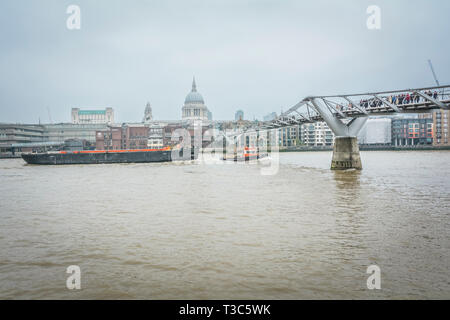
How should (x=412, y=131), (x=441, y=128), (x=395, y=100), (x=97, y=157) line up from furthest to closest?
(x=412, y=131)
(x=441, y=128)
(x=97, y=157)
(x=395, y=100)

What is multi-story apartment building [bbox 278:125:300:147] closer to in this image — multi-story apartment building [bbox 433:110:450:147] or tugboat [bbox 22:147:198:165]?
multi-story apartment building [bbox 433:110:450:147]

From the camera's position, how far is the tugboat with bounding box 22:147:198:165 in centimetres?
6500

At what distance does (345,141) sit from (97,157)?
44.6 meters

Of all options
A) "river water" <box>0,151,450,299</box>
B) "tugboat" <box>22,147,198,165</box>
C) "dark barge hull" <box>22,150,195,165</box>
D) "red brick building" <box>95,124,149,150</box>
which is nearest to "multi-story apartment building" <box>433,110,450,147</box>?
"red brick building" <box>95,124,149,150</box>

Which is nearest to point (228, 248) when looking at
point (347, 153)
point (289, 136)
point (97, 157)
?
point (347, 153)

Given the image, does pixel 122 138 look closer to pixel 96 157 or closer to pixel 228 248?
pixel 96 157

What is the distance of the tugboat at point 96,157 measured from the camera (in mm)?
65000

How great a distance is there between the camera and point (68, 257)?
8836 mm

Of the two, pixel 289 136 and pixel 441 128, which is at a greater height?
pixel 441 128

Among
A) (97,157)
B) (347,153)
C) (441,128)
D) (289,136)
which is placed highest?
(441,128)

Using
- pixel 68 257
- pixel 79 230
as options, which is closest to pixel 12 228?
pixel 79 230

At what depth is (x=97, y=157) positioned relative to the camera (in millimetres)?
67812

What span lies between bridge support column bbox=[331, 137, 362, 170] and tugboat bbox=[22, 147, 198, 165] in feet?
123

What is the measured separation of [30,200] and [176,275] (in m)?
14.5
